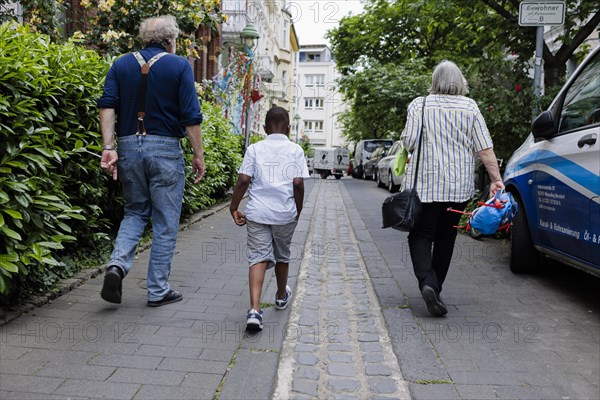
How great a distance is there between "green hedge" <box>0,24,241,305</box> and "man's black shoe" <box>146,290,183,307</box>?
735 mm

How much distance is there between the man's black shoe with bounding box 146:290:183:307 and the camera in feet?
14.1

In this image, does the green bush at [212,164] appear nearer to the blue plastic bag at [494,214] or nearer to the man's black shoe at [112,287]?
the man's black shoe at [112,287]

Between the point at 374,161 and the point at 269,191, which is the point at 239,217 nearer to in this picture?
the point at 269,191

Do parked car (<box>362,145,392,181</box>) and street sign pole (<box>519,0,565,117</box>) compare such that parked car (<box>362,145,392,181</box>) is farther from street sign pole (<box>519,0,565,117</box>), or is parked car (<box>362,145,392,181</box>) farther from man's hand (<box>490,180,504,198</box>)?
man's hand (<box>490,180,504,198</box>)

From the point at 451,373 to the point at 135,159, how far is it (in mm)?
2574

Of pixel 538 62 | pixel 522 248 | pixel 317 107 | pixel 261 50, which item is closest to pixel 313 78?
pixel 317 107

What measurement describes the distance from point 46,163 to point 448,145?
2.83 m

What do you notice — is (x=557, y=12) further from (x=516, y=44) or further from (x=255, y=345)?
(x=255, y=345)

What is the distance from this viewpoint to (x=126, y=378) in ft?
9.73

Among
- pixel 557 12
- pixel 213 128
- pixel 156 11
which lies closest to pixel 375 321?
pixel 557 12

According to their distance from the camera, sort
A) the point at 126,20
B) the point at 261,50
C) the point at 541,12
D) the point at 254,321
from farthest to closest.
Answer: the point at 261,50
the point at 126,20
the point at 541,12
the point at 254,321

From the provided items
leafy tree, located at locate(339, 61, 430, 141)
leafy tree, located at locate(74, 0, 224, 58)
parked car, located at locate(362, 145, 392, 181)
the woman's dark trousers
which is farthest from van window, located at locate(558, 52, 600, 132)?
parked car, located at locate(362, 145, 392, 181)

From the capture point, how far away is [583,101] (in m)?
4.68

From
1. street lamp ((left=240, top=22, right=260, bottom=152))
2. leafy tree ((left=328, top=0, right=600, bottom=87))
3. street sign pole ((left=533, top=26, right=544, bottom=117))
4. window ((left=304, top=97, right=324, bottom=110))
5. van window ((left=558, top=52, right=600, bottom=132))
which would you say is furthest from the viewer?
window ((left=304, top=97, right=324, bottom=110))
